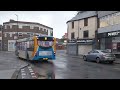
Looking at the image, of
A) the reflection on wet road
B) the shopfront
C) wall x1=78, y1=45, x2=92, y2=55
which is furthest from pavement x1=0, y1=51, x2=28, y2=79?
wall x1=78, y1=45, x2=92, y2=55

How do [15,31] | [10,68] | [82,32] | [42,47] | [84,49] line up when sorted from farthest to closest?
[15,31] < [82,32] < [84,49] < [42,47] < [10,68]

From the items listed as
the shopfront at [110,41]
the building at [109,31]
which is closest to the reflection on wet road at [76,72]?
the shopfront at [110,41]

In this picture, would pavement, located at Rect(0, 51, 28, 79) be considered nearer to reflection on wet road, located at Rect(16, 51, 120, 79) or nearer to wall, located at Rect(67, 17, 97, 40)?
reflection on wet road, located at Rect(16, 51, 120, 79)

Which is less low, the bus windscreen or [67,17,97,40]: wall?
[67,17,97,40]: wall

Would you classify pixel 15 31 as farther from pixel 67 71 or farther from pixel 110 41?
pixel 67 71

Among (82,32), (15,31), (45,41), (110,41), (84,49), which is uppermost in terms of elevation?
(15,31)

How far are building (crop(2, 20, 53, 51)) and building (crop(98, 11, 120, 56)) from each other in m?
40.8

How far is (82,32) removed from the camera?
47094 mm

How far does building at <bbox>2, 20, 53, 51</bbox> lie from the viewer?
7794cm

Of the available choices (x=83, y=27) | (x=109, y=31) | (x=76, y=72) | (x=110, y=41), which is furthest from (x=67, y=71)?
(x=83, y=27)

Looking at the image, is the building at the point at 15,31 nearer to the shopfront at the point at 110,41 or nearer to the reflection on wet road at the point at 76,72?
the shopfront at the point at 110,41

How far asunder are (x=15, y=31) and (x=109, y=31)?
4696cm
